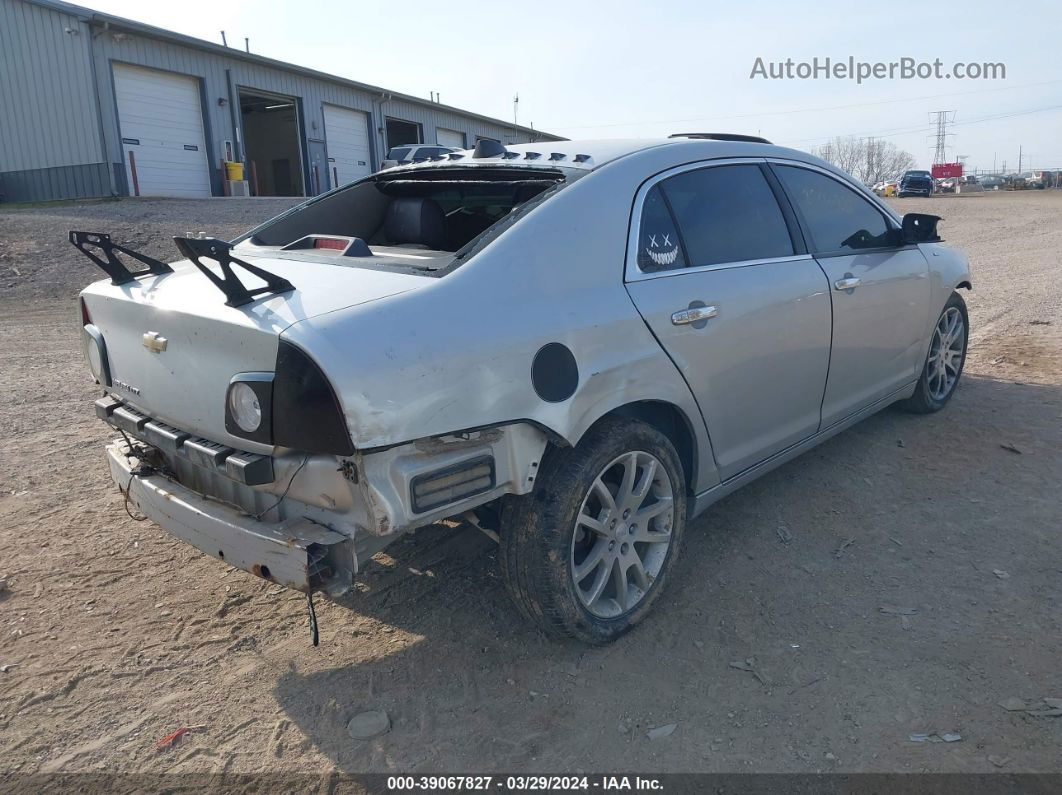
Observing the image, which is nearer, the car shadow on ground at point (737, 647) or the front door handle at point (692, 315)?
the car shadow on ground at point (737, 647)

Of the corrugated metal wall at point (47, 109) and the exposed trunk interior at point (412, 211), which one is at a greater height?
the corrugated metal wall at point (47, 109)

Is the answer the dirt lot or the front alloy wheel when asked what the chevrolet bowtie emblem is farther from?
the front alloy wheel

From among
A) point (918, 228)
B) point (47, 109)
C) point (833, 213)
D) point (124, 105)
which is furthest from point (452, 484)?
point (47, 109)

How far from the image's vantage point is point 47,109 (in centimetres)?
1945

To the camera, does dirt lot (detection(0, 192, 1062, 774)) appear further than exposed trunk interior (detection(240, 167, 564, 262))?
No

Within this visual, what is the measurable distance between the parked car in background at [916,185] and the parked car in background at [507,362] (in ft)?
137

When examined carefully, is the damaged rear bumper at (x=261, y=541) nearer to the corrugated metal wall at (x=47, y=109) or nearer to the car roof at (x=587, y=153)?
the car roof at (x=587, y=153)

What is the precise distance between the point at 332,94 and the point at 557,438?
1104 inches

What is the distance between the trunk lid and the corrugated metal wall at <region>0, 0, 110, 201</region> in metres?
19.5

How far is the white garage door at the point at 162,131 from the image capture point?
20203 millimetres

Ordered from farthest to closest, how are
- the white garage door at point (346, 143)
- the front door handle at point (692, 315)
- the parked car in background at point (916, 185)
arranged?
1. the parked car in background at point (916, 185)
2. the white garage door at point (346, 143)
3. the front door handle at point (692, 315)

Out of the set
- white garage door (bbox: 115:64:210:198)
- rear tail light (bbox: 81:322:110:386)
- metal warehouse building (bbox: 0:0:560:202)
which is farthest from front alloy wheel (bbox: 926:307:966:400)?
white garage door (bbox: 115:64:210:198)

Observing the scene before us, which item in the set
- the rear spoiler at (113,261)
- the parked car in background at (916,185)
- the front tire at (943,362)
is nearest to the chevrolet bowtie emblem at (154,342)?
the rear spoiler at (113,261)

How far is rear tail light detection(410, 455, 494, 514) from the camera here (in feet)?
7.49
